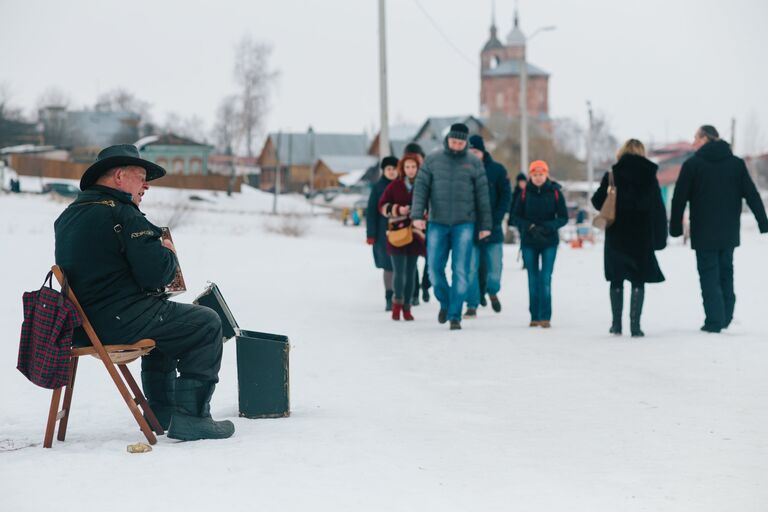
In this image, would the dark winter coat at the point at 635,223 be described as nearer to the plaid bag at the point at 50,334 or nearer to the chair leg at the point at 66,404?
the chair leg at the point at 66,404

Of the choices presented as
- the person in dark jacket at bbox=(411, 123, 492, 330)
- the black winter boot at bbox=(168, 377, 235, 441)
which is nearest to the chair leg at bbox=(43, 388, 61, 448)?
the black winter boot at bbox=(168, 377, 235, 441)

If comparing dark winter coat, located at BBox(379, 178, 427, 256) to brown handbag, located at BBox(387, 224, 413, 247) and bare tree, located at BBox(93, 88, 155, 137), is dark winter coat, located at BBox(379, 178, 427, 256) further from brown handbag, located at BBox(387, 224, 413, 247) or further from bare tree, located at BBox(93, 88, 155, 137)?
bare tree, located at BBox(93, 88, 155, 137)

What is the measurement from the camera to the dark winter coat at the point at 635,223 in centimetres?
1116

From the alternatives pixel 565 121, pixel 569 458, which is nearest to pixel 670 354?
pixel 569 458

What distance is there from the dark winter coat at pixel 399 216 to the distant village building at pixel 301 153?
114 metres

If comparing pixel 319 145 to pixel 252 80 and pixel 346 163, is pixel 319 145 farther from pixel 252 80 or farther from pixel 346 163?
pixel 252 80

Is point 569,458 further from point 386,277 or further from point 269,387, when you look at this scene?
point 386,277

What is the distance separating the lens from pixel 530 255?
12.1 meters

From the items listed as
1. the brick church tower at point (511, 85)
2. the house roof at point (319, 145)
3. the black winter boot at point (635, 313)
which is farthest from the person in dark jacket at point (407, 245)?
the brick church tower at point (511, 85)

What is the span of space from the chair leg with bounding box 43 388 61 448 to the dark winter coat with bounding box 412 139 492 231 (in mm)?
6473

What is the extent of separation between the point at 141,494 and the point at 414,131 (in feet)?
422

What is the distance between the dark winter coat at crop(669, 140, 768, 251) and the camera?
36.9 feet

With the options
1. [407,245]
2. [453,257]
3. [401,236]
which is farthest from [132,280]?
[407,245]

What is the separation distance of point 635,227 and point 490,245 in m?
2.96
